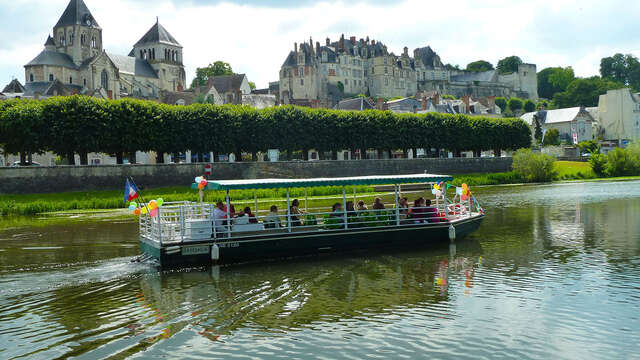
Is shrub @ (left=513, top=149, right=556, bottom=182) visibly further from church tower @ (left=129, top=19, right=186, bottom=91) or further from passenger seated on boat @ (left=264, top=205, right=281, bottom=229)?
church tower @ (left=129, top=19, right=186, bottom=91)

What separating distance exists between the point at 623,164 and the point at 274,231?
6030 centimetres

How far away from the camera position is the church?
10794 centimetres

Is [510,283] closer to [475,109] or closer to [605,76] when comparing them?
[475,109]

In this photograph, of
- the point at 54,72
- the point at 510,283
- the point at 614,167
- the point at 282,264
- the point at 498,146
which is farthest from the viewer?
the point at 54,72

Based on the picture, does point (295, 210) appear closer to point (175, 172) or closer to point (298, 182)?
point (298, 182)

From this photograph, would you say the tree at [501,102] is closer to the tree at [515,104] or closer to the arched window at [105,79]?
the tree at [515,104]

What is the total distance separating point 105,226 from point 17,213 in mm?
13498

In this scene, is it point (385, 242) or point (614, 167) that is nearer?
point (385, 242)

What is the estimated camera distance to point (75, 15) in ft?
386

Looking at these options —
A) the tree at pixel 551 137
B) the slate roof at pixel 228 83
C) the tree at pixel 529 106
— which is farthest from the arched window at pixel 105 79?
the tree at pixel 529 106

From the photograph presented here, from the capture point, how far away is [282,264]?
20.2m

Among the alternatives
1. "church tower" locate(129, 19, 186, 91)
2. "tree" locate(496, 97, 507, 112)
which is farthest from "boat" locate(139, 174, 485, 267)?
"tree" locate(496, 97, 507, 112)

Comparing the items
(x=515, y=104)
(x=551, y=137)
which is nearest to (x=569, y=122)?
(x=551, y=137)

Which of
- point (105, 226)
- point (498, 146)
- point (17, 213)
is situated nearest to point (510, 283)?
point (105, 226)
